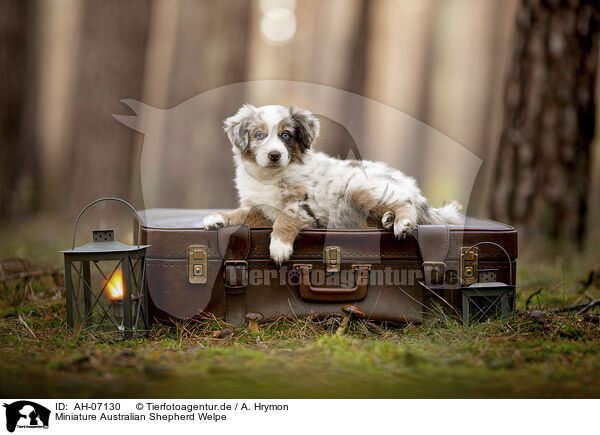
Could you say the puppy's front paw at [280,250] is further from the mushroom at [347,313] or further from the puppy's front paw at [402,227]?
the puppy's front paw at [402,227]

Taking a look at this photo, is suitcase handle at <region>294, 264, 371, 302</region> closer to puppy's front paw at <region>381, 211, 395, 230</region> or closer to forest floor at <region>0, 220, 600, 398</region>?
forest floor at <region>0, 220, 600, 398</region>

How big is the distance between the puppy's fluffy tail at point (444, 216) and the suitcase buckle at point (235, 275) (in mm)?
1094

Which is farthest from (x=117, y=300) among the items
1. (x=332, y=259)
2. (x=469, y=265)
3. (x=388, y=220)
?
(x=469, y=265)

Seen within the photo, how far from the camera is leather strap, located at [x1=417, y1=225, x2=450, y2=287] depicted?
2797 millimetres

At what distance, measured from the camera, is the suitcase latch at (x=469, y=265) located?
282 cm

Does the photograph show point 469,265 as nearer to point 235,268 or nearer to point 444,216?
point 444,216

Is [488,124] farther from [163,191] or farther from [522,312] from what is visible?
[522,312]

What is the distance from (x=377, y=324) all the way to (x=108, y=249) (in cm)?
147

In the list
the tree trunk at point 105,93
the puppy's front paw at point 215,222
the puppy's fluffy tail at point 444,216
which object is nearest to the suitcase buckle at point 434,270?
the puppy's fluffy tail at point 444,216

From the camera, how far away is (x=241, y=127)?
3.03 metres

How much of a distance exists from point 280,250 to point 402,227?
2.17ft

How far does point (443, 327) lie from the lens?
2.75m

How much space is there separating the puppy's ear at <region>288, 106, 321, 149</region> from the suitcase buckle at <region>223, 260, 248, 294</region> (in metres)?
0.81
